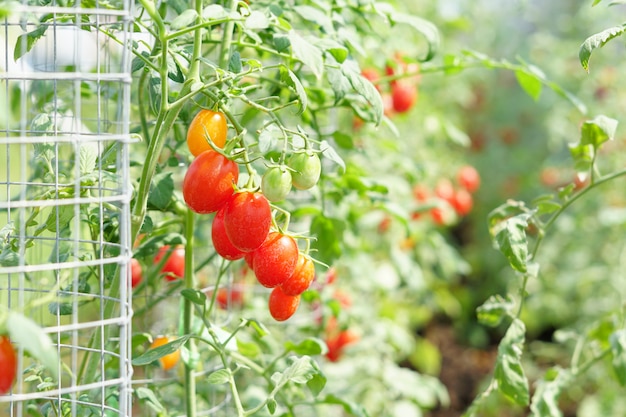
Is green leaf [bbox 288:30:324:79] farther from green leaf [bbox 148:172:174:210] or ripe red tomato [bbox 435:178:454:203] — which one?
ripe red tomato [bbox 435:178:454:203]

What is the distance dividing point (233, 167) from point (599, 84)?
2.60 metres

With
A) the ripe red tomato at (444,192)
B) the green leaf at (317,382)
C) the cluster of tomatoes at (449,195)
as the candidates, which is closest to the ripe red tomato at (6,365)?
the green leaf at (317,382)

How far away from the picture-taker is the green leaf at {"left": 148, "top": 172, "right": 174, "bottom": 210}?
1.24 m

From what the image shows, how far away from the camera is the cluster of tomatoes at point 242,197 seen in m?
1.03

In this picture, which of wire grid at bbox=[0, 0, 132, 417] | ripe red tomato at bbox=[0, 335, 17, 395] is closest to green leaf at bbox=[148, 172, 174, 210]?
wire grid at bbox=[0, 0, 132, 417]

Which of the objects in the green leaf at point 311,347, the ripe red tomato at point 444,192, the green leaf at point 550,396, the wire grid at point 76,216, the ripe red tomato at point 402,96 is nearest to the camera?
the wire grid at point 76,216

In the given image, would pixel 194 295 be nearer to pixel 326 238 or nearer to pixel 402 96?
pixel 326 238

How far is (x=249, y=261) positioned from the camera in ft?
3.81

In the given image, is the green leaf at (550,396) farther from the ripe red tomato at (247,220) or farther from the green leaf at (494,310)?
Answer: the ripe red tomato at (247,220)

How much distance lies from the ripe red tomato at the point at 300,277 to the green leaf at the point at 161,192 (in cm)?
23

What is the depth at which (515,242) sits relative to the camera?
132cm

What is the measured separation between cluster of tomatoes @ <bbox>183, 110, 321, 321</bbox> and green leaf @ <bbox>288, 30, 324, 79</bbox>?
0.36ft

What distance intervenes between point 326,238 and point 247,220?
0.62 metres

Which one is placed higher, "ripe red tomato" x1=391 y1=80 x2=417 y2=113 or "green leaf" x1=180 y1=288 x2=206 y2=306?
"green leaf" x1=180 y1=288 x2=206 y2=306
